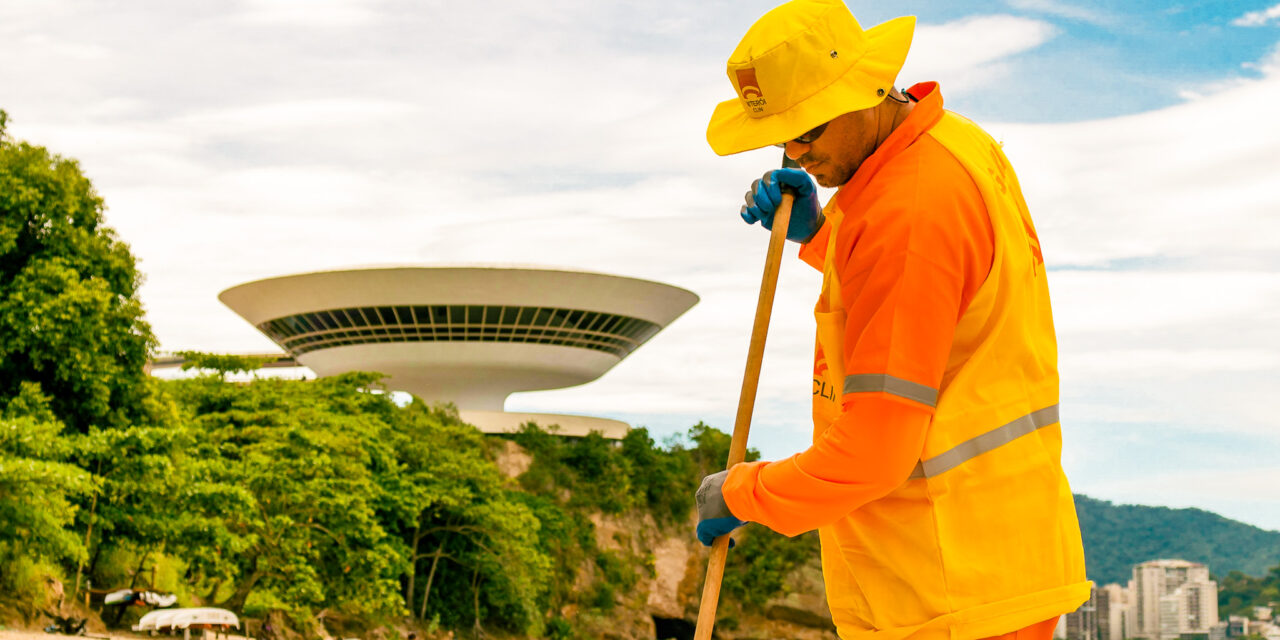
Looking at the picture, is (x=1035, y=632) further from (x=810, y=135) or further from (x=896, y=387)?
(x=810, y=135)

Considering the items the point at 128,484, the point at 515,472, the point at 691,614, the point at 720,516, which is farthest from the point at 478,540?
the point at 720,516

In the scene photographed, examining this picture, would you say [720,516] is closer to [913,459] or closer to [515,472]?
[913,459]

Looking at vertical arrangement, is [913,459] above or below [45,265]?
below

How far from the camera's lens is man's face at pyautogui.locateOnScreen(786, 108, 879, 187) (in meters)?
2.02

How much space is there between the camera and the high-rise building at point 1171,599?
26.1 m

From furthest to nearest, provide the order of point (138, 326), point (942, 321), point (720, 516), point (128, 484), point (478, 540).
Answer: point (478, 540) < point (138, 326) < point (128, 484) < point (720, 516) < point (942, 321)

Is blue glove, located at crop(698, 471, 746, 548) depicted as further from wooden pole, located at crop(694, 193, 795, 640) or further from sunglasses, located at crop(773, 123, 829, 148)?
sunglasses, located at crop(773, 123, 829, 148)

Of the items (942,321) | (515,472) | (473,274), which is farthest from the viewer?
(473,274)

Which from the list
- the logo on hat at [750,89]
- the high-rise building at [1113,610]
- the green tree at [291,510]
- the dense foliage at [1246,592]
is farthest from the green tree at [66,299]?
the dense foliage at [1246,592]

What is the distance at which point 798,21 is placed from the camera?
6.52ft

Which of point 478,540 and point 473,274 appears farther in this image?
point 473,274

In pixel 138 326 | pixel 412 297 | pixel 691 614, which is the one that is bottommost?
pixel 691 614

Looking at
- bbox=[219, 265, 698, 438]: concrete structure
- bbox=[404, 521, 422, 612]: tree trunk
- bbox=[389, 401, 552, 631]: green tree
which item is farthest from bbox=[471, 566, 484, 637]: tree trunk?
bbox=[219, 265, 698, 438]: concrete structure

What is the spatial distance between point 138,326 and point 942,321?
16.4 metres
